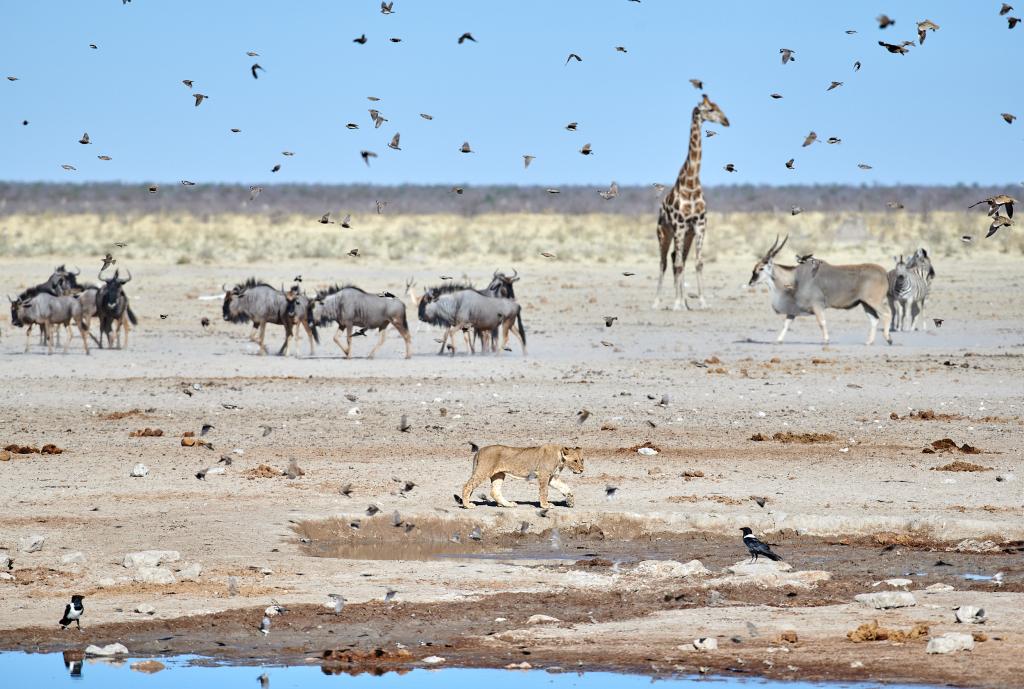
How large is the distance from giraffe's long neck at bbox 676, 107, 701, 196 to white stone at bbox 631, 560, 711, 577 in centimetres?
2055

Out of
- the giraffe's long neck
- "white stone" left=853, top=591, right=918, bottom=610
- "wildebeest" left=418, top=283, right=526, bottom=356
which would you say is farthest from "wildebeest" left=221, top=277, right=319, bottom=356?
"white stone" left=853, top=591, right=918, bottom=610

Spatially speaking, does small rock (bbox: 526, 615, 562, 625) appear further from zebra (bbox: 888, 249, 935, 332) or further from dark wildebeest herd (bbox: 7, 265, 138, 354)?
zebra (bbox: 888, 249, 935, 332)

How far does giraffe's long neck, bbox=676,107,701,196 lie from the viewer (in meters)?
30.9

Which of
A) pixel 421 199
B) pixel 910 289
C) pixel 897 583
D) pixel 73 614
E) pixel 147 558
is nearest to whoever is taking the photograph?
pixel 73 614

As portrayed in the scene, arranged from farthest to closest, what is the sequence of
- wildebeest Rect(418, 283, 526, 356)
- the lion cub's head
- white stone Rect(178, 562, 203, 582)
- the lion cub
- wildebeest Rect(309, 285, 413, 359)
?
wildebeest Rect(309, 285, 413, 359) < wildebeest Rect(418, 283, 526, 356) < the lion cub's head < the lion cub < white stone Rect(178, 562, 203, 582)

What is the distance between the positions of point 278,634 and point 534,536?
10.6ft

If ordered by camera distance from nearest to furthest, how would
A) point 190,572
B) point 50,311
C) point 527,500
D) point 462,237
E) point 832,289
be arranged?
point 190,572 → point 527,500 → point 50,311 → point 832,289 → point 462,237

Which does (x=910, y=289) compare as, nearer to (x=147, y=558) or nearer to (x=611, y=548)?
(x=611, y=548)

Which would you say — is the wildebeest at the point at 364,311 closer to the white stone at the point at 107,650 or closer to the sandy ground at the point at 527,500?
the sandy ground at the point at 527,500

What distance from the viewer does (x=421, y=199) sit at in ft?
380

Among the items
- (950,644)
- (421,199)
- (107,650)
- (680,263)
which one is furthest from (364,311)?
(421,199)

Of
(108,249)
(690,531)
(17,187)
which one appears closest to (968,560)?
(690,531)

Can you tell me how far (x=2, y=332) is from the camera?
26.7 m

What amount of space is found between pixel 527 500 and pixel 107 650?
4871 millimetres
